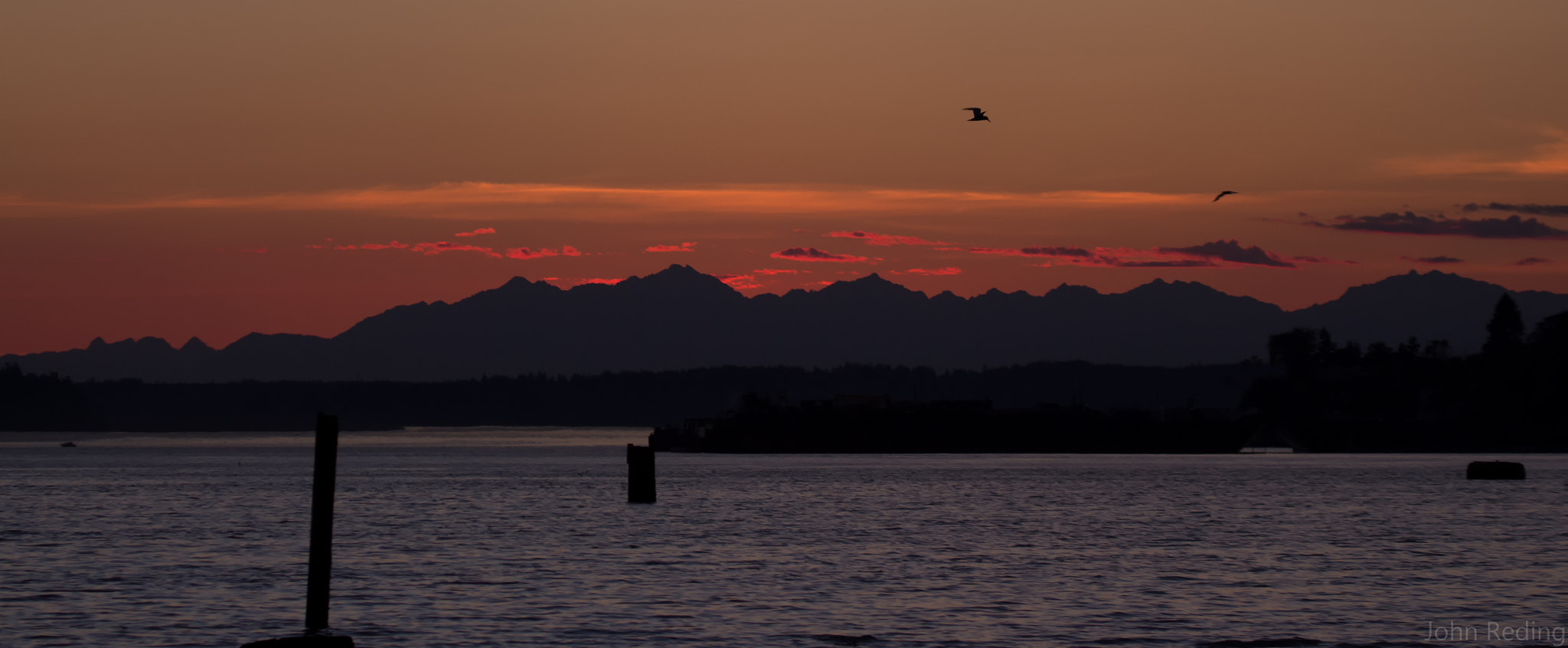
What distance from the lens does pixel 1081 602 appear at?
4322 centimetres

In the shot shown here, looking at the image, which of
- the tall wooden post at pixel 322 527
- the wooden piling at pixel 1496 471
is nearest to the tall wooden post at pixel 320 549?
the tall wooden post at pixel 322 527

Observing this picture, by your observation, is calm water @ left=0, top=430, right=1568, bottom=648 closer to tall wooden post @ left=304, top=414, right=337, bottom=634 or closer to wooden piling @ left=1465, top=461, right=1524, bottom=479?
tall wooden post @ left=304, top=414, right=337, bottom=634

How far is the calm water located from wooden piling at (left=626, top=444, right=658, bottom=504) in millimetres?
1878

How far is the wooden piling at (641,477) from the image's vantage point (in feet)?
307

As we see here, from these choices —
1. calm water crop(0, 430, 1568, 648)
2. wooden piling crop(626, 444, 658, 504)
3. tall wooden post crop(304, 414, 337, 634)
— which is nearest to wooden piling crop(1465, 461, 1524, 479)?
calm water crop(0, 430, 1568, 648)

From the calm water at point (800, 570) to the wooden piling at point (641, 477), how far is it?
1.88m

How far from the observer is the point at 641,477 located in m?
94.3

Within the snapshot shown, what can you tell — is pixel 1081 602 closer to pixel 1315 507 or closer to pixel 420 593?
pixel 420 593

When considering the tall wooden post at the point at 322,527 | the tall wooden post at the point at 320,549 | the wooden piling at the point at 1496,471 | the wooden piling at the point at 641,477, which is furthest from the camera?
the wooden piling at the point at 1496,471

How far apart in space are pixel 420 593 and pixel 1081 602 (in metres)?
17.1

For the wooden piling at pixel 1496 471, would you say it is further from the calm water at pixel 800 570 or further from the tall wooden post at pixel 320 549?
the tall wooden post at pixel 320 549

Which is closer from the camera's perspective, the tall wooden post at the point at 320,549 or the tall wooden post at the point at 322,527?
the tall wooden post at the point at 322,527

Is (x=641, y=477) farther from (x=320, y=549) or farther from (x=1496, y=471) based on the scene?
(x=1496, y=471)

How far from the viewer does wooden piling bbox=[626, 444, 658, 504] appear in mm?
93500
